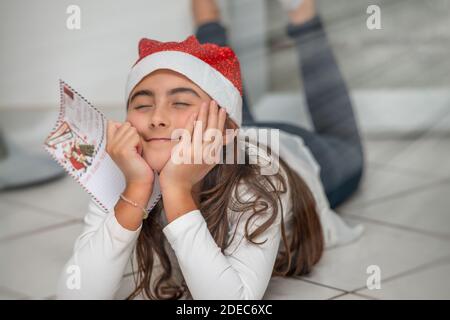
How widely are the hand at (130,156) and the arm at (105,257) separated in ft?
0.06

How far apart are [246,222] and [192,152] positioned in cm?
12

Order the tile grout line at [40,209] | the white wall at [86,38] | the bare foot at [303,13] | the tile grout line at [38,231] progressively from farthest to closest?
the bare foot at [303,13]
the tile grout line at [40,209]
the tile grout line at [38,231]
the white wall at [86,38]

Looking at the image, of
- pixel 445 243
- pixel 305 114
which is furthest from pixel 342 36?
pixel 445 243

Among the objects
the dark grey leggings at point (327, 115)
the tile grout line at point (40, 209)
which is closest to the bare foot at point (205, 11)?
the dark grey leggings at point (327, 115)

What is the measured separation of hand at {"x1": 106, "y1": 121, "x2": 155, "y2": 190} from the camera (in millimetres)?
822

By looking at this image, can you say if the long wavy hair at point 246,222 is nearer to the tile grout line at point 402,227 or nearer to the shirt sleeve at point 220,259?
the shirt sleeve at point 220,259

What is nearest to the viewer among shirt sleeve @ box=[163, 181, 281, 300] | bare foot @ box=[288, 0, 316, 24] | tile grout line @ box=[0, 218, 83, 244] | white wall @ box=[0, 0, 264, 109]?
shirt sleeve @ box=[163, 181, 281, 300]

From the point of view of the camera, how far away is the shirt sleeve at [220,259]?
2.67ft

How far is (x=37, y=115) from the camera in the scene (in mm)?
1071

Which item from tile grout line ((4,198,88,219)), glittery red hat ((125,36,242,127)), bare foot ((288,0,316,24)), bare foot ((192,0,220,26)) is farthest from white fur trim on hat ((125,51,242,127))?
bare foot ((288,0,316,24))

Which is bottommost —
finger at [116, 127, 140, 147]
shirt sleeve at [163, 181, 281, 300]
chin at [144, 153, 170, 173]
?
shirt sleeve at [163, 181, 281, 300]

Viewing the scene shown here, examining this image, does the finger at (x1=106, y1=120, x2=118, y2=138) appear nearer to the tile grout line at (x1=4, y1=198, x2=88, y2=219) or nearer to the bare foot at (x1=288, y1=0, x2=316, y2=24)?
the tile grout line at (x1=4, y1=198, x2=88, y2=219)

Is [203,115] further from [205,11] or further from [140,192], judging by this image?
[205,11]
